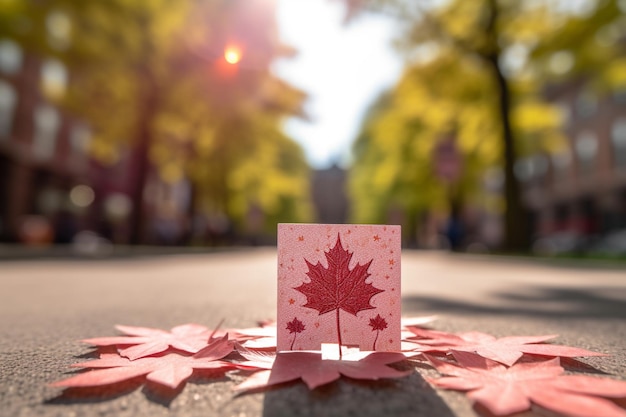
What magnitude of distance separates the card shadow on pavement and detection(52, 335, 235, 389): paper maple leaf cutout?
0.97ft

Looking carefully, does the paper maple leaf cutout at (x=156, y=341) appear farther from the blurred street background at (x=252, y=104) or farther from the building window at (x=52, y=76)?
the building window at (x=52, y=76)

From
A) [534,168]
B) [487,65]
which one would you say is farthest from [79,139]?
[534,168]

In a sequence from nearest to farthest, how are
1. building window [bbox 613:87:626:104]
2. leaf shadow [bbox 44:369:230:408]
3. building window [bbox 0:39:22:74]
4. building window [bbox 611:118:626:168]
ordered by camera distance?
leaf shadow [bbox 44:369:230:408] < building window [bbox 0:39:22:74] < building window [bbox 613:87:626:104] < building window [bbox 611:118:626:168]

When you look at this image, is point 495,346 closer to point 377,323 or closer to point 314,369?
point 377,323

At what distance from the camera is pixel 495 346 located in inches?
74.0

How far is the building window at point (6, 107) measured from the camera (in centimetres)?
2031

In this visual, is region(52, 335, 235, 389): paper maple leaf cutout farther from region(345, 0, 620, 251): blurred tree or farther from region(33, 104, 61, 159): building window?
Result: region(33, 104, 61, 159): building window

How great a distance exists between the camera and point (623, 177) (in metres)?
25.6

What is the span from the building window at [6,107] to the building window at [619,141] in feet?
96.9

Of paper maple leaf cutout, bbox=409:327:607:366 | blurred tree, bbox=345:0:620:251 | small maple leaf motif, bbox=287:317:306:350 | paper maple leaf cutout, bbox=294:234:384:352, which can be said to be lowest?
paper maple leaf cutout, bbox=409:327:607:366

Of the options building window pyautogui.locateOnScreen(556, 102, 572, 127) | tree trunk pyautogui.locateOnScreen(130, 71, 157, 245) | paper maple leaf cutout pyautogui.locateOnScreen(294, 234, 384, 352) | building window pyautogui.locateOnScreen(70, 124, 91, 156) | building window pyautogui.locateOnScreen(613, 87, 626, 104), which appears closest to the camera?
paper maple leaf cutout pyautogui.locateOnScreen(294, 234, 384, 352)

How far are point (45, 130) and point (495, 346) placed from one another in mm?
26091

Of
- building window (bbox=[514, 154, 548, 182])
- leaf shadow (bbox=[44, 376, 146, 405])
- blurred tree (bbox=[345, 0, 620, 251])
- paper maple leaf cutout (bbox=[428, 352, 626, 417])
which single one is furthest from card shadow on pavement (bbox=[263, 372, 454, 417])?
building window (bbox=[514, 154, 548, 182])

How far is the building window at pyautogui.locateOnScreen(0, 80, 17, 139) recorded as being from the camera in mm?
20312
